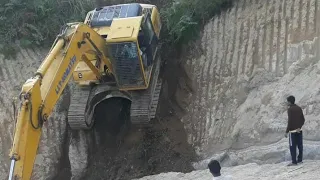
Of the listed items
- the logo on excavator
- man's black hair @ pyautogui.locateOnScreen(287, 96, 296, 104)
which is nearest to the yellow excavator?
the logo on excavator

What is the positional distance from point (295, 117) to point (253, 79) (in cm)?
342

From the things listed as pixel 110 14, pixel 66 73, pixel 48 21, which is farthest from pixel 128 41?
pixel 48 21

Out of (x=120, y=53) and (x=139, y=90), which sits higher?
(x=120, y=53)

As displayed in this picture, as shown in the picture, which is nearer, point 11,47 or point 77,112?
point 77,112

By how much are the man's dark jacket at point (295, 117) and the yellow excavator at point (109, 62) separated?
389cm

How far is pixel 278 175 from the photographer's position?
29.2 ft

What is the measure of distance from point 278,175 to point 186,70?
5.81m

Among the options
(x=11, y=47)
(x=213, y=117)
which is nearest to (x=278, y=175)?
(x=213, y=117)

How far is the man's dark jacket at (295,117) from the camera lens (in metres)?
8.95

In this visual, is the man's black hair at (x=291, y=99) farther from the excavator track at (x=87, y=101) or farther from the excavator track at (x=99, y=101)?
the excavator track at (x=87, y=101)

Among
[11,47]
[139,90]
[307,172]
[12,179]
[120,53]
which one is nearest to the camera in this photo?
[12,179]

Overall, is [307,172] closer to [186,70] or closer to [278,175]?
[278,175]

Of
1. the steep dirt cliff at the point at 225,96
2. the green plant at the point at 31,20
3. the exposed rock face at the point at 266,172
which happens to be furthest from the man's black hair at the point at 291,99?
the green plant at the point at 31,20

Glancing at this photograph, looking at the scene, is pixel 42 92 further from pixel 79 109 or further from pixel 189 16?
pixel 189 16
